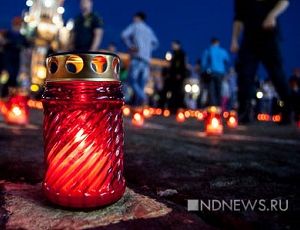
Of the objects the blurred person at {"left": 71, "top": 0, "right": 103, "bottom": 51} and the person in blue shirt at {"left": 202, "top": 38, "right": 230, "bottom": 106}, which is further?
the person in blue shirt at {"left": 202, "top": 38, "right": 230, "bottom": 106}

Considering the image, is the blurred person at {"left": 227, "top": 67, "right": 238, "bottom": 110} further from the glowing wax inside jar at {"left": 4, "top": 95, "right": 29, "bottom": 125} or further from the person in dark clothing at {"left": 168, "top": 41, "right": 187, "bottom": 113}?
the glowing wax inside jar at {"left": 4, "top": 95, "right": 29, "bottom": 125}

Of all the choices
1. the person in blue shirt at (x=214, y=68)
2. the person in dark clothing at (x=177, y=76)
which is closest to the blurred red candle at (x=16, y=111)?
the person in blue shirt at (x=214, y=68)

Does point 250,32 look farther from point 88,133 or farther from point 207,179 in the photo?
point 88,133

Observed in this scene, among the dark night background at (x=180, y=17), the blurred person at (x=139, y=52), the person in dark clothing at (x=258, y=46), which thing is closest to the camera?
the person in dark clothing at (x=258, y=46)

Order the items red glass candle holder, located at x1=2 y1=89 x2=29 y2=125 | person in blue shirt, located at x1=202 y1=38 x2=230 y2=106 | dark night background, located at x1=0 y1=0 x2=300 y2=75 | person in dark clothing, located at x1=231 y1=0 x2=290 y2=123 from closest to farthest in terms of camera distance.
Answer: red glass candle holder, located at x1=2 y1=89 x2=29 y2=125 → person in dark clothing, located at x1=231 y1=0 x2=290 y2=123 → person in blue shirt, located at x1=202 y1=38 x2=230 y2=106 → dark night background, located at x1=0 y1=0 x2=300 y2=75

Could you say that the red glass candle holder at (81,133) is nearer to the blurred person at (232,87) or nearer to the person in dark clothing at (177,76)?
the person in dark clothing at (177,76)

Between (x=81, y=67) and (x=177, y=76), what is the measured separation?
929 cm

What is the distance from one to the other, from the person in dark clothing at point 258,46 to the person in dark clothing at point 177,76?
4475 millimetres

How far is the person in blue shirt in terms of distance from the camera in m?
7.89

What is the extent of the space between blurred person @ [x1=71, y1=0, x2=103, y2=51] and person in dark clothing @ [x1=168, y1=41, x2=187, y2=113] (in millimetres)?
4824

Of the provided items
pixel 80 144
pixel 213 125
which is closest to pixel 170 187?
pixel 80 144

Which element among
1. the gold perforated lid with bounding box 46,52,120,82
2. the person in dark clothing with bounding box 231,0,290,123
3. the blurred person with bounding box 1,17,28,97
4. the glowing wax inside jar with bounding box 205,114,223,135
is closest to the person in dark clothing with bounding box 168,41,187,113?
the blurred person with bounding box 1,17,28,97

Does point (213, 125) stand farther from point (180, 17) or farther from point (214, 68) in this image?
point (180, 17)

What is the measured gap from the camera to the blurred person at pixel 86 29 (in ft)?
17.2
